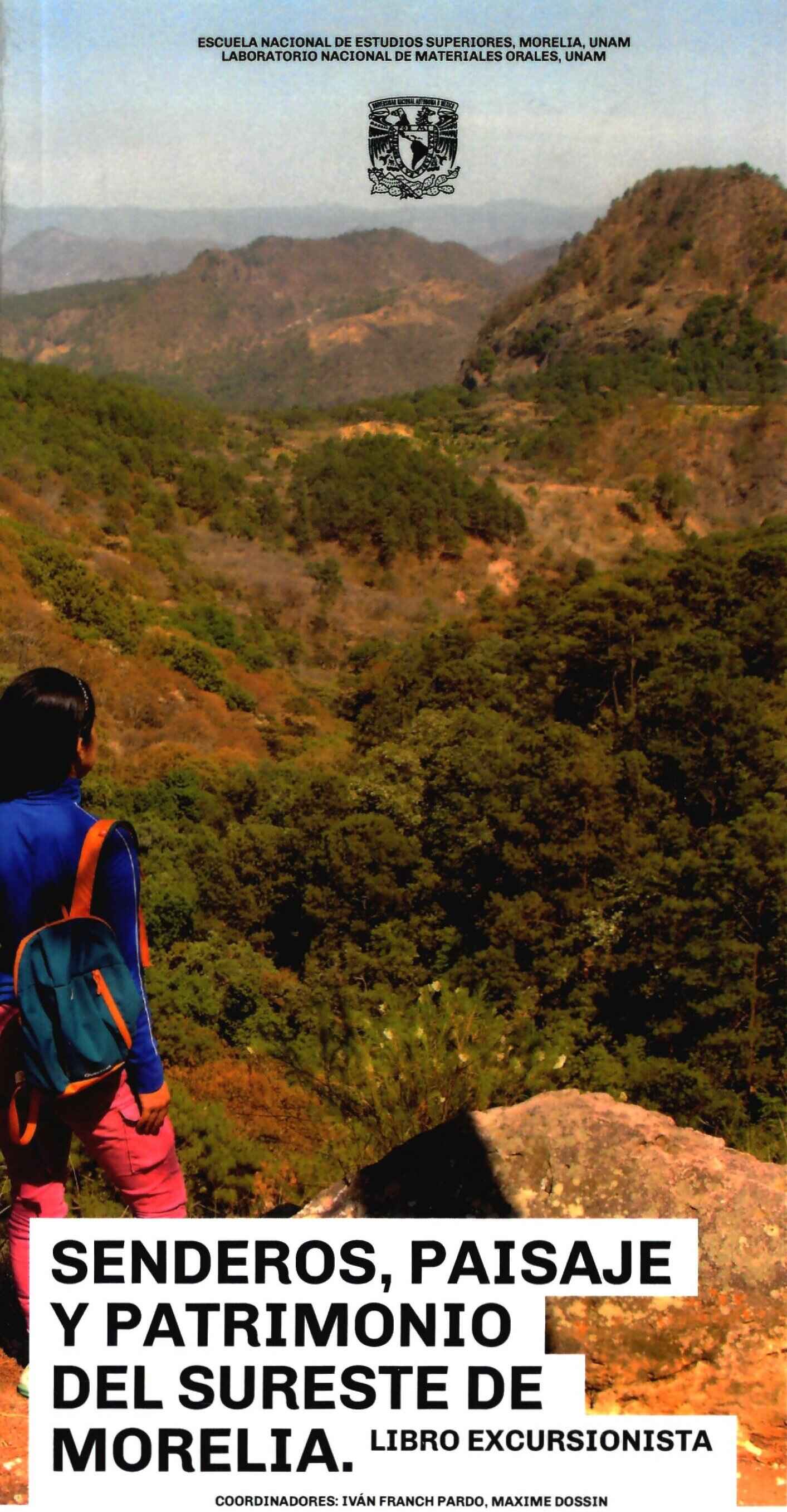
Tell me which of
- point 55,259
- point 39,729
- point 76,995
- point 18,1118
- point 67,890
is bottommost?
point 18,1118

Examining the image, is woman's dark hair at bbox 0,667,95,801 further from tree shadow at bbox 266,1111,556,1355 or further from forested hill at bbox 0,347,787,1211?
forested hill at bbox 0,347,787,1211

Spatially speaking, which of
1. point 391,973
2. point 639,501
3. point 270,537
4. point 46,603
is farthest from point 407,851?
point 639,501

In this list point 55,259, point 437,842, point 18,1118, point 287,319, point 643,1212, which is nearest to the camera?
point 18,1118

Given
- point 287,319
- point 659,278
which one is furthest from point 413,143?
point 287,319

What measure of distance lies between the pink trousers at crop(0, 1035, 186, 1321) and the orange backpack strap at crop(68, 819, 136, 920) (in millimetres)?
292

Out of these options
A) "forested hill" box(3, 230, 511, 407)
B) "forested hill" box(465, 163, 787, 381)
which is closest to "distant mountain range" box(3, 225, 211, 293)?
"forested hill" box(465, 163, 787, 381)

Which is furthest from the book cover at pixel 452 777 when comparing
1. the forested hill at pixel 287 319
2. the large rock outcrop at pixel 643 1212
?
the forested hill at pixel 287 319

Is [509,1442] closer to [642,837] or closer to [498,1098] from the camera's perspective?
[498,1098]

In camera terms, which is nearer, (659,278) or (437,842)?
(437,842)

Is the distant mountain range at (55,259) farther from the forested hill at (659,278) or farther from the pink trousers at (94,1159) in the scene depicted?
the forested hill at (659,278)

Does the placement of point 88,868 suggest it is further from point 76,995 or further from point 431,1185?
point 431,1185

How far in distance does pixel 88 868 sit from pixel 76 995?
22 centimetres

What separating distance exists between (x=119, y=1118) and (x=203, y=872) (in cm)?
1377

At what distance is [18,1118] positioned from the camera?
2.20 metres
